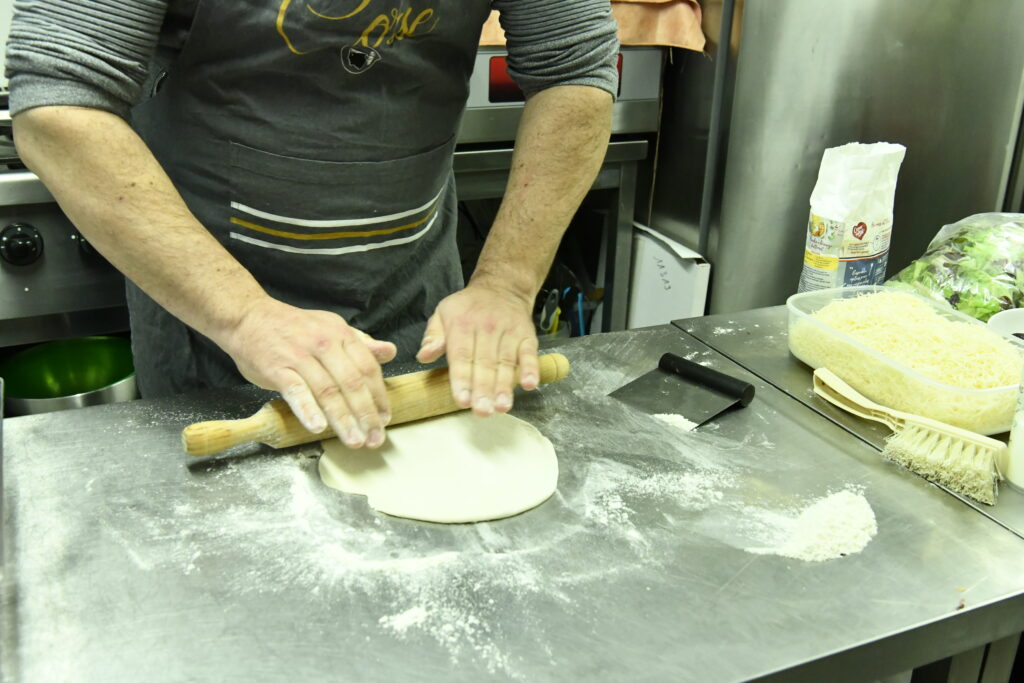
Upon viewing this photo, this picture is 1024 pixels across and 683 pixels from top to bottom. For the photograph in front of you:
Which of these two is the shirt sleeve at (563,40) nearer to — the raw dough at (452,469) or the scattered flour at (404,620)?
the raw dough at (452,469)

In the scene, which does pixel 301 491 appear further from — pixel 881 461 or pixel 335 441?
pixel 881 461

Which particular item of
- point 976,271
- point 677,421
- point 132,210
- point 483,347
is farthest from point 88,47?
point 976,271

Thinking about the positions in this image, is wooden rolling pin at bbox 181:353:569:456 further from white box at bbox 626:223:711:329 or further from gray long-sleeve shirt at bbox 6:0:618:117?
white box at bbox 626:223:711:329

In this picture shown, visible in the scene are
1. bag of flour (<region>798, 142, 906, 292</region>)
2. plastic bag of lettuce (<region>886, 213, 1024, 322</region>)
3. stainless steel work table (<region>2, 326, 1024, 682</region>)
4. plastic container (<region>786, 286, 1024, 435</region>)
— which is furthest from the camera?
bag of flour (<region>798, 142, 906, 292</region>)

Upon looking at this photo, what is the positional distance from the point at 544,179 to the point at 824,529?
0.56 metres

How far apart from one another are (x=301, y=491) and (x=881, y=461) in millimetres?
594

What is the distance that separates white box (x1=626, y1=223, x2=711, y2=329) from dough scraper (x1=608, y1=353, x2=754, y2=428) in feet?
2.28

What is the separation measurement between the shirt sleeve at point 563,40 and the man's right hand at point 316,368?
0.49 m

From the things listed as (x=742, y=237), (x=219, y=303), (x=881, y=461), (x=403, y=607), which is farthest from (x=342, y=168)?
(x=742, y=237)

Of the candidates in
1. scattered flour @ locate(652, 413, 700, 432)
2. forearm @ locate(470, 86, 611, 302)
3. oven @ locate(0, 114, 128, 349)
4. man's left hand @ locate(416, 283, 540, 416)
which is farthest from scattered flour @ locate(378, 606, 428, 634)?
oven @ locate(0, 114, 128, 349)

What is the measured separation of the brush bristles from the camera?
837 mm

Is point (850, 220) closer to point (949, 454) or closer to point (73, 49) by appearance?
point (949, 454)

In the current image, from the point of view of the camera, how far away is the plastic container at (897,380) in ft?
2.96

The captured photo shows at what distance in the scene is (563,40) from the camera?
111cm
